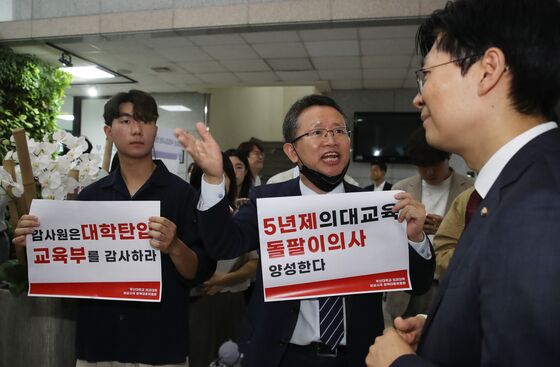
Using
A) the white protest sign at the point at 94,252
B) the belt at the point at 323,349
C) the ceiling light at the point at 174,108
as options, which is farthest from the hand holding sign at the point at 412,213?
the ceiling light at the point at 174,108

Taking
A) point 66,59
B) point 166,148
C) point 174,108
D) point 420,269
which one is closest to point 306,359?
point 420,269

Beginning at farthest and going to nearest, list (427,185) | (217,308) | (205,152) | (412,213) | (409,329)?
1. (427,185)
2. (217,308)
3. (412,213)
4. (205,152)
5. (409,329)

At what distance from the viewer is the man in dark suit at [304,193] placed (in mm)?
1295

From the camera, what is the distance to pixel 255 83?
341 inches

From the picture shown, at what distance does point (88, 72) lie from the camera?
8125mm

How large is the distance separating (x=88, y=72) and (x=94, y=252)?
24.5ft

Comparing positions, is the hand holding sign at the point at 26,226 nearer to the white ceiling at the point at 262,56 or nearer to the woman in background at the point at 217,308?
the woman in background at the point at 217,308

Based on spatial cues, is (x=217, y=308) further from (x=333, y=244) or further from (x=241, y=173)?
(x=241, y=173)

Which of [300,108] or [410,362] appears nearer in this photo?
[410,362]

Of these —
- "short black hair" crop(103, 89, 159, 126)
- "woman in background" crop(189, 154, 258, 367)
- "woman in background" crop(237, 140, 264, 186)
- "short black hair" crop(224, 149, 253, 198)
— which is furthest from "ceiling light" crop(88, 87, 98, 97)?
"short black hair" crop(103, 89, 159, 126)

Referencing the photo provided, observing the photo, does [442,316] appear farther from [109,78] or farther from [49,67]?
[109,78]

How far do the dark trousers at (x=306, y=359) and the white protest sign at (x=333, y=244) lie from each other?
7.1 inches

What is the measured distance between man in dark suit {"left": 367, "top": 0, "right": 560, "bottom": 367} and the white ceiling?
494 centimetres

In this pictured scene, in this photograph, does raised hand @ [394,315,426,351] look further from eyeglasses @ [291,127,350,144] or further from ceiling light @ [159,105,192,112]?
ceiling light @ [159,105,192,112]
